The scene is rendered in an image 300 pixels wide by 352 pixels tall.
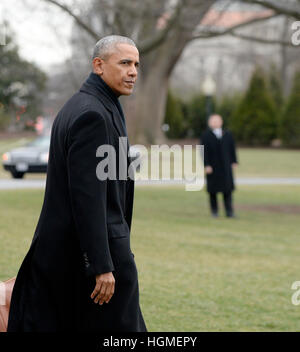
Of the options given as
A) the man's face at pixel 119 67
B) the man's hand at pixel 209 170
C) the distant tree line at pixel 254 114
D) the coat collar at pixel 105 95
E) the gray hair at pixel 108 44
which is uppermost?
the distant tree line at pixel 254 114

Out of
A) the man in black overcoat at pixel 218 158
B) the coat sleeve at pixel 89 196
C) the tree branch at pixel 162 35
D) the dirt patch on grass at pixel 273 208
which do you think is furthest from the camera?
the tree branch at pixel 162 35

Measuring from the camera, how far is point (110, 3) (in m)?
19.0

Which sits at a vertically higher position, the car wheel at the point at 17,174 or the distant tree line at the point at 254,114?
the distant tree line at the point at 254,114

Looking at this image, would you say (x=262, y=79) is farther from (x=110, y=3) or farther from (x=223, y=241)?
(x=223, y=241)

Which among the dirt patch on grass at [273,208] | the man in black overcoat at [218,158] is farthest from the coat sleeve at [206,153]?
the dirt patch on grass at [273,208]

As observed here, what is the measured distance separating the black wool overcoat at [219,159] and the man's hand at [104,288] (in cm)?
1031

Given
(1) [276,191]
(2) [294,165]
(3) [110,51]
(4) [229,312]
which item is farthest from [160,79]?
(3) [110,51]

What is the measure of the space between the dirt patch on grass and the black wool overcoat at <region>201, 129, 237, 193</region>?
2.31 metres

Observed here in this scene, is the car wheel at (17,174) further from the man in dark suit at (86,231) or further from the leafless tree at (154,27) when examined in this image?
the man in dark suit at (86,231)

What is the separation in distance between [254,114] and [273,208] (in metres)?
35.2

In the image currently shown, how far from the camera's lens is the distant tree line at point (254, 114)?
49.2 metres

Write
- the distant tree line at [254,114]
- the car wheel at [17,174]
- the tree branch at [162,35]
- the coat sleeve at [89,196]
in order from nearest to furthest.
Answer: the coat sleeve at [89,196], the tree branch at [162,35], the car wheel at [17,174], the distant tree line at [254,114]

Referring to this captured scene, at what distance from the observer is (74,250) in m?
Answer: 3.61

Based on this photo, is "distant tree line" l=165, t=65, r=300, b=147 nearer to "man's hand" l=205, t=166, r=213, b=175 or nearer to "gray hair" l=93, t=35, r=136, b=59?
"man's hand" l=205, t=166, r=213, b=175
